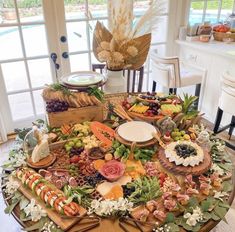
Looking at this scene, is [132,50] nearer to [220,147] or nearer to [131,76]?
[220,147]

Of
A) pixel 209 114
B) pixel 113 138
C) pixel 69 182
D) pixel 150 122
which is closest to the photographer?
pixel 69 182

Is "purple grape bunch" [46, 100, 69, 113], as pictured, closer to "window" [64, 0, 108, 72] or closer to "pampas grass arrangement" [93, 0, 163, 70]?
"pampas grass arrangement" [93, 0, 163, 70]

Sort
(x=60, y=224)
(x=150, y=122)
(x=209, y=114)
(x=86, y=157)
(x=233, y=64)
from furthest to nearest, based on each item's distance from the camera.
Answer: (x=209, y=114) < (x=233, y=64) < (x=150, y=122) < (x=86, y=157) < (x=60, y=224)

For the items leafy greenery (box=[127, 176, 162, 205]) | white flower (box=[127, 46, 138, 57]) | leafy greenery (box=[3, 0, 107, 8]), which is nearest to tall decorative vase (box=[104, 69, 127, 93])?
white flower (box=[127, 46, 138, 57])

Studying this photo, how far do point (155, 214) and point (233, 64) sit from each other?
2.15 metres

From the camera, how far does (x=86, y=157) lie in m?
1.28

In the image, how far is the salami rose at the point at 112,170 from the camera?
1125 millimetres

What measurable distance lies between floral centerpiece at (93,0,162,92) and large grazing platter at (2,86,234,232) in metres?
0.32

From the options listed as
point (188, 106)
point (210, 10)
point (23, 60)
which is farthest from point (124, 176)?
point (210, 10)

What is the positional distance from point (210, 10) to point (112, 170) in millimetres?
2984

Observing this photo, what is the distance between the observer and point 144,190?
107cm

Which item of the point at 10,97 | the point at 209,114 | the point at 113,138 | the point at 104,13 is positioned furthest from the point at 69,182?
the point at 209,114

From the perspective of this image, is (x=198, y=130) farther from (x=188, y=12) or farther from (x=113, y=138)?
(x=188, y=12)

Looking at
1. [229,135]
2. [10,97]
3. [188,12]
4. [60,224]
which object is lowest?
[229,135]
